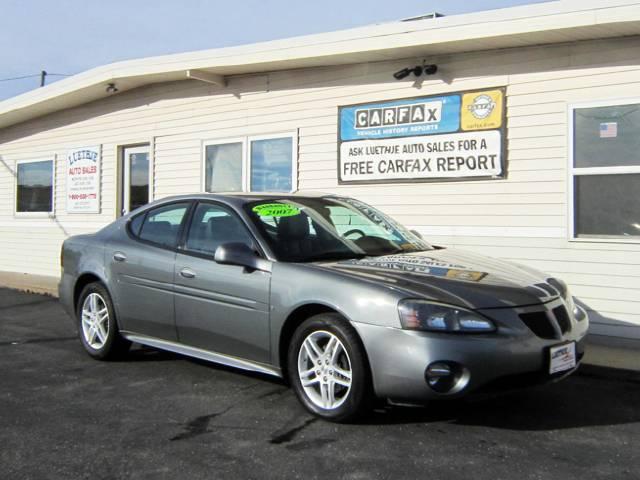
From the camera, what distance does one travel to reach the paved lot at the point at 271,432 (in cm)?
361

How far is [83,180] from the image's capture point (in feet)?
41.4

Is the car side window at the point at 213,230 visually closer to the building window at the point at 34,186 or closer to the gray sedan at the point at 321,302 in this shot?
the gray sedan at the point at 321,302

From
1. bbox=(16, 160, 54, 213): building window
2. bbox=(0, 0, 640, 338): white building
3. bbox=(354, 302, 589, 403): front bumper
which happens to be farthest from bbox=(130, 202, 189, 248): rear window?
bbox=(16, 160, 54, 213): building window

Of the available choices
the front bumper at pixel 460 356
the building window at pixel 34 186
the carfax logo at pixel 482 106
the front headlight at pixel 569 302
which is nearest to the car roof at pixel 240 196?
the front bumper at pixel 460 356

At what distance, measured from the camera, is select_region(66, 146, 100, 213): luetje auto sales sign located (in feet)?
40.7

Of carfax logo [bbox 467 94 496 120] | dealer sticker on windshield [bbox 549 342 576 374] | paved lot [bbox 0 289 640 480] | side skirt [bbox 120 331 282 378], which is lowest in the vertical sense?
paved lot [bbox 0 289 640 480]

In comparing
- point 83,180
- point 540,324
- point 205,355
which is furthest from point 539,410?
point 83,180

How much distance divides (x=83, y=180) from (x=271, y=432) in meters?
9.61

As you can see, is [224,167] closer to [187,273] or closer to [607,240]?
[187,273]

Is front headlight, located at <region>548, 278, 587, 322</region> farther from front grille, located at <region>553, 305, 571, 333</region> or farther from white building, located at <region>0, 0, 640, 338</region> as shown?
white building, located at <region>0, 0, 640, 338</region>

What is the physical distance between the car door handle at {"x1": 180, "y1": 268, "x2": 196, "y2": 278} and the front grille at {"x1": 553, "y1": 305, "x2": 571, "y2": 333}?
2.56 m

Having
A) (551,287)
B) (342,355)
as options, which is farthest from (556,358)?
(342,355)

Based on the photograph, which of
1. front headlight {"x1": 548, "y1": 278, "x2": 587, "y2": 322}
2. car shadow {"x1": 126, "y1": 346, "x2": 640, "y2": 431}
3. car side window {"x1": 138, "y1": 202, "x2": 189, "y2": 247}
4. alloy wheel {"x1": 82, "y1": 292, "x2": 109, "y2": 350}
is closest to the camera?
car shadow {"x1": 126, "y1": 346, "x2": 640, "y2": 431}

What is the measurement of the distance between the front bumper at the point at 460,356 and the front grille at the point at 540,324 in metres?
0.04
